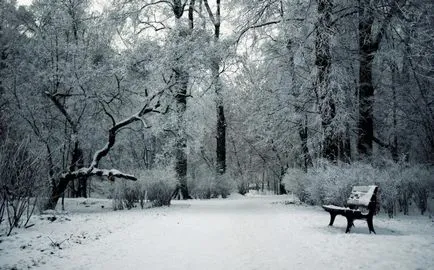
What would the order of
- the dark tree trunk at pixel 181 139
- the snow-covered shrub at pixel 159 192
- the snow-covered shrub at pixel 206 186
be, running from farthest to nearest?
1. the snow-covered shrub at pixel 206 186
2. the dark tree trunk at pixel 181 139
3. the snow-covered shrub at pixel 159 192

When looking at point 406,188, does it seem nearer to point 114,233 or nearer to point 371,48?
point 371,48

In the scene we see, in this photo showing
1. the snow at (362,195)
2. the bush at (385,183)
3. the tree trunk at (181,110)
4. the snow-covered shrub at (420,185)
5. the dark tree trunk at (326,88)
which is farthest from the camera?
the tree trunk at (181,110)

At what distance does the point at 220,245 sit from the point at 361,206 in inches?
140

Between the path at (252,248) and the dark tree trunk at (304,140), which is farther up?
the dark tree trunk at (304,140)

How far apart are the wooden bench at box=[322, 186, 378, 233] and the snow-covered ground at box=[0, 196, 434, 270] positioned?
1.03 ft

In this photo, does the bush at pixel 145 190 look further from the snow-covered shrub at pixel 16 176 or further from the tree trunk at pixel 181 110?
the snow-covered shrub at pixel 16 176

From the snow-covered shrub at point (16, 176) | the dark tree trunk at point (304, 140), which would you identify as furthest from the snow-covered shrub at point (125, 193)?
the dark tree trunk at point (304, 140)

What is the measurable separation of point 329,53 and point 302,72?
455cm

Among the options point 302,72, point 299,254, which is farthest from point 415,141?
point 299,254

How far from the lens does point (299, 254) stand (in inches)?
243

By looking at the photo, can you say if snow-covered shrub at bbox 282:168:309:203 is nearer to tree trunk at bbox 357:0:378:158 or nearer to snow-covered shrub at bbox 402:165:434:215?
tree trunk at bbox 357:0:378:158

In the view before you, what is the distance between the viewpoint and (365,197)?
29.0ft

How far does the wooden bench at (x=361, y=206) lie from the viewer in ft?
26.9

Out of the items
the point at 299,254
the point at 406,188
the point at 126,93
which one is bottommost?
the point at 299,254
